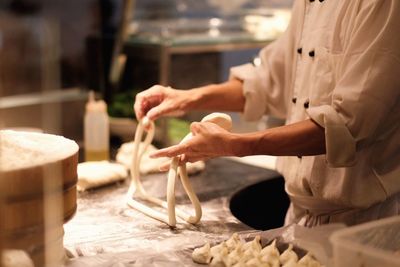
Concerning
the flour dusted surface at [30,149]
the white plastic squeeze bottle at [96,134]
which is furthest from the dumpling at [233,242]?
the white plastic squeeze bottle at [96,134]

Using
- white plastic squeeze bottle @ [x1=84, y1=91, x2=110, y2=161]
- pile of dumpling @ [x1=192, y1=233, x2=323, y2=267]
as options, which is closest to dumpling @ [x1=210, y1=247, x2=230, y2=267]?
pile of dumpling @ [x1=192, y1=233, x2=323, y2=267]

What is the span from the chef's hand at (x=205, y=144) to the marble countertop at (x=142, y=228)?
0.23 m

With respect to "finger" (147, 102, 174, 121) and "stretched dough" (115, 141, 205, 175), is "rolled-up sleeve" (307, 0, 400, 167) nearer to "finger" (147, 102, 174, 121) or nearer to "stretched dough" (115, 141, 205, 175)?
"finger" (147, 102, 174, 121)

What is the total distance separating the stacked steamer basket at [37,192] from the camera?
1.30 metres

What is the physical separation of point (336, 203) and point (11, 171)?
1049 mm

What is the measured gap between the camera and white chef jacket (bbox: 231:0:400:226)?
169 centimetres

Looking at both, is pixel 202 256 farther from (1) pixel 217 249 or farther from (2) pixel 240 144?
(2) pixel 240 144

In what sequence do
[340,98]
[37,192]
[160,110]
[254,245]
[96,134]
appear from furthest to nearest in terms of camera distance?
1. [96,134]
2. [160,110]
3. [340,98]
4. [254,245]
5. [37,192]

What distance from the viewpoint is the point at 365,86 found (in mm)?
1686

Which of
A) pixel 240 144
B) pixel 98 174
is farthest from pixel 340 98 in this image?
pixel 98 174

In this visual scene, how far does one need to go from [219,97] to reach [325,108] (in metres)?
0.66

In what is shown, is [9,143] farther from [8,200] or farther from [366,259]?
[366,259]

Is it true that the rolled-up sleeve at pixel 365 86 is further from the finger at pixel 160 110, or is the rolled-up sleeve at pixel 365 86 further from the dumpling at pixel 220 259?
the finger at pixel 160 110

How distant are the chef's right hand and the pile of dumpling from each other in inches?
28.2
